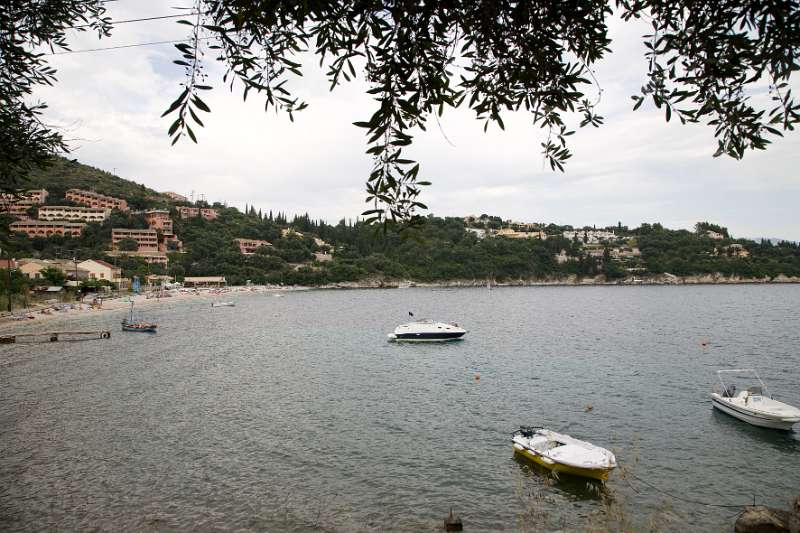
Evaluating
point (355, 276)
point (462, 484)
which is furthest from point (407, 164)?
point (355, 276)

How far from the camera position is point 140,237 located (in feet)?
486

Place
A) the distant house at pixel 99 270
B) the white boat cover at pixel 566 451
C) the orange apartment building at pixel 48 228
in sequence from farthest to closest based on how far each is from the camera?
the orange apartment building at pixel 48 228
the distant house at pixel 99 270
the white boat cover at pixel 566 451

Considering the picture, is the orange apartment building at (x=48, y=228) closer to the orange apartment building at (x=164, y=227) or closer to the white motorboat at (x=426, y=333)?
the orange apartment building at (x=164, y=227)

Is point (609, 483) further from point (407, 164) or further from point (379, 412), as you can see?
point (407, 164)

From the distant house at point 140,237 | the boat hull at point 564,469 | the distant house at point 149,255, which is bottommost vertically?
the boat hull at point 564,469

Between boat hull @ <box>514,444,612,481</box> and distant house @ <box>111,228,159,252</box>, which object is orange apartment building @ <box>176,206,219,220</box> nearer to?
distant house @ <box>111,228,159,252</box>

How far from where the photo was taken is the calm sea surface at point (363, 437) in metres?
14.9

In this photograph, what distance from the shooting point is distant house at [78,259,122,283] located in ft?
372

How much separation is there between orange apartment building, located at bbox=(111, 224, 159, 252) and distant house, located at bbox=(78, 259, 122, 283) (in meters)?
25.7

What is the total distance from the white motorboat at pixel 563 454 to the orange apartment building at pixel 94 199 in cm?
17817

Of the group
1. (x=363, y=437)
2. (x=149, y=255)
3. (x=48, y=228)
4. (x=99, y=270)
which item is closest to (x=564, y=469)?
(x=363, y=437)

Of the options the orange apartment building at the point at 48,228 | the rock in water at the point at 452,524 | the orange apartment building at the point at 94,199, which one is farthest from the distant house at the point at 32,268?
the rock in water at the point at 452,524

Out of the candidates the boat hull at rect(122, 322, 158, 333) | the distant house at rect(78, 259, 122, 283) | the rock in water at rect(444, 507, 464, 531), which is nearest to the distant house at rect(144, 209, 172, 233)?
the distant house at rect(78, 259, 122, 283)

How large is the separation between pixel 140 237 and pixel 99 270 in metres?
35.7
